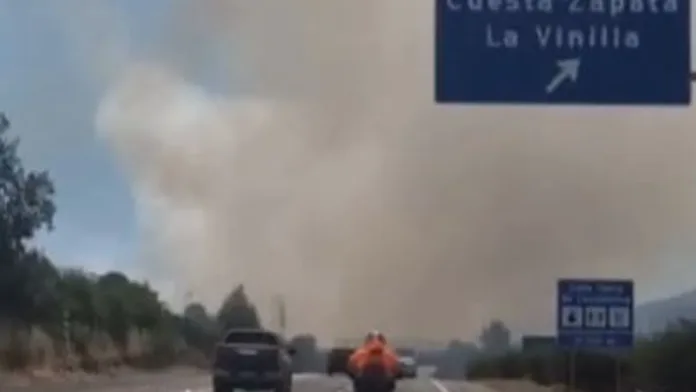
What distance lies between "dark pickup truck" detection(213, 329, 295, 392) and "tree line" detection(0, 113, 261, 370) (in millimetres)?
33085

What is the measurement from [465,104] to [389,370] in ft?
65.2

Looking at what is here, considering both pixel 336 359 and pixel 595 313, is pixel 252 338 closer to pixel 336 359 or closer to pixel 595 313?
pixel 595 313

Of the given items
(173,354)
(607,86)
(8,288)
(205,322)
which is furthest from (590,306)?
(205,322)

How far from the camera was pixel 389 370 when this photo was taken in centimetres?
5456

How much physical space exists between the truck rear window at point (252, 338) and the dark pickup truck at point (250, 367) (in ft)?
1.86

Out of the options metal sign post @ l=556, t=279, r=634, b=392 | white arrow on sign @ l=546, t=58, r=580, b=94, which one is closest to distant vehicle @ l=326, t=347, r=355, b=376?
metal sign post @ l=556, t=279, r=634, b=392

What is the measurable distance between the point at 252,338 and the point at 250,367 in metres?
3.30

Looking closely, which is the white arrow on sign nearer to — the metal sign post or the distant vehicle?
the metal sign post

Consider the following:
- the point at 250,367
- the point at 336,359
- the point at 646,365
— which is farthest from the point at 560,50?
the point at 336,359

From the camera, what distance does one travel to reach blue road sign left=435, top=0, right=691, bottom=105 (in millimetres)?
35406

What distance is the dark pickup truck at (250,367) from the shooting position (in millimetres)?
59375

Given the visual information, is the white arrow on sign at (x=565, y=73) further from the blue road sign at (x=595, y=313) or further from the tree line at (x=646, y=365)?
the tree line at (x=646, y=365)

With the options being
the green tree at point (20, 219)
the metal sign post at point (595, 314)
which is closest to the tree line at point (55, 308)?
the green tree at point (20, 219)

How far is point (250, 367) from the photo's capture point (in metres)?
59.4
